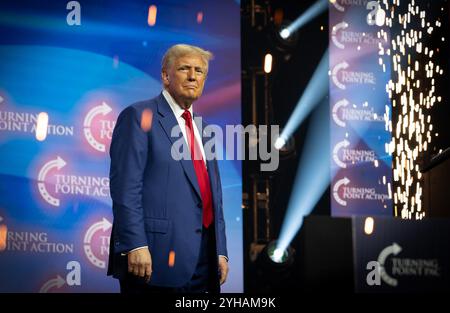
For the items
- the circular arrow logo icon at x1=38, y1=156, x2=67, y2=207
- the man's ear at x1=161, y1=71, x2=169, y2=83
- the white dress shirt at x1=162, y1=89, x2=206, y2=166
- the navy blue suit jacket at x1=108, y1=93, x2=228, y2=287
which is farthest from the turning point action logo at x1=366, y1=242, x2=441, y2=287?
the circular arrow logo icon at x1=38, y1=156, x2=67, y2=207

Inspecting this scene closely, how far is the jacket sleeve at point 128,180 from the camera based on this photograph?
346 cm

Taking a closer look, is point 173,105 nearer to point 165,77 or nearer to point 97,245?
point 165,77

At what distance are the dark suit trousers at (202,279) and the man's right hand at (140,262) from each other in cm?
17

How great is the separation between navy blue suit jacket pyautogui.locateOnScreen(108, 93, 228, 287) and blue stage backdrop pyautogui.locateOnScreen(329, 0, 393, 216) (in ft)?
3.91

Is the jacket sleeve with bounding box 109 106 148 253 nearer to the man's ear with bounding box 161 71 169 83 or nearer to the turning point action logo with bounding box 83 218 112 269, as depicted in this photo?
the man's ear with bounding box 161 71 169 83

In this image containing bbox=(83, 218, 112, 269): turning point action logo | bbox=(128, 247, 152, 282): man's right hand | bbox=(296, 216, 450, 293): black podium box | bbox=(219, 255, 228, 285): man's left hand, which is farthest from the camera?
bbox=(83, 218, 112, 269): turning point action logo

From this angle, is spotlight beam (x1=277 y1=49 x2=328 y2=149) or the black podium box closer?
the black podium box

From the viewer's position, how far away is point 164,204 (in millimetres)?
3779

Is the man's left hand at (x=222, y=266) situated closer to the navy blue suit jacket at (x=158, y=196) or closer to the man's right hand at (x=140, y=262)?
the navy blue suit jacket at (x=158, y=196)

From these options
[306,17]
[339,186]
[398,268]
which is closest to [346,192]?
[339,186]

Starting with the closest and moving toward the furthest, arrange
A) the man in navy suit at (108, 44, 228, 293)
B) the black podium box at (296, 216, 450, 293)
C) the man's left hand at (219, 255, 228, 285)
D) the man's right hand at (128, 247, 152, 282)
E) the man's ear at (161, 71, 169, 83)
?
the black podium box at (296, 216, 450, 293)
the man's right hand at (128, 247, 152, 282)
the man in navy suit at (108, 44, 228, 293)
the man's left hand at (219, 255, 228, 285)
the man's ear at (161, 71, 169, 83)

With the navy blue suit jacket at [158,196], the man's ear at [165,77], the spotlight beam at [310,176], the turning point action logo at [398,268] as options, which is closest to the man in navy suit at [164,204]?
the navy blue suit jacket at [158,196]

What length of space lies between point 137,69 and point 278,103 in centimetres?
94

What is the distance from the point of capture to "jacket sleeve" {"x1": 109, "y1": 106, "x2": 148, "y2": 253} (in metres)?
3.46
